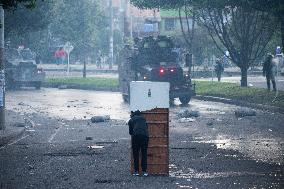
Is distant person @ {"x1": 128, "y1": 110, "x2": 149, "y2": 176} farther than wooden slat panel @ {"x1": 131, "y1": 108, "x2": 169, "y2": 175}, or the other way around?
wooden slat panel @ {"x1": 131, "y1": 108, "x2": 169, "y2": 175}

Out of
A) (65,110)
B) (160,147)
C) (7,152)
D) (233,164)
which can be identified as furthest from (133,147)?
(65,110)

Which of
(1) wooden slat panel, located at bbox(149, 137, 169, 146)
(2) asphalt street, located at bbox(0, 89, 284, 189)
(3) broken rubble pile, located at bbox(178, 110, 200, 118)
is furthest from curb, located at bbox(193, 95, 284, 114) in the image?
(1) wooden slat panel, located at bbox(149, 137, 169, 146)

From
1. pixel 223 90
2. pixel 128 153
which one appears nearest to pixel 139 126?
pixel 128 153

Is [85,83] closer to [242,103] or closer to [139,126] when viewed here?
[242,103]

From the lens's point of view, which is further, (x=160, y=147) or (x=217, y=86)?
(x=217, y=86)

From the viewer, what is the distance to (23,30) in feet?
137

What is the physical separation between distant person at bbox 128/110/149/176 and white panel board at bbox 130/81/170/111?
0.23 meters

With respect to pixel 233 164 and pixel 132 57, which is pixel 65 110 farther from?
pixel 233 164

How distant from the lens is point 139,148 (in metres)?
13.2

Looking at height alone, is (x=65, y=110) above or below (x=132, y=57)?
below

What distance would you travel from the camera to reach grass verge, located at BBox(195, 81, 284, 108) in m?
31.4

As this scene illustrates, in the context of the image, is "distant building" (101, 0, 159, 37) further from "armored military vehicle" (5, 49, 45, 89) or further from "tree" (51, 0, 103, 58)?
"armored military vehicle" (5, 49, 45, 89)

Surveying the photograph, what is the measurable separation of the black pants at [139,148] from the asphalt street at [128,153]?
0.94ft

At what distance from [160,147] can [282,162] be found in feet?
9.65
